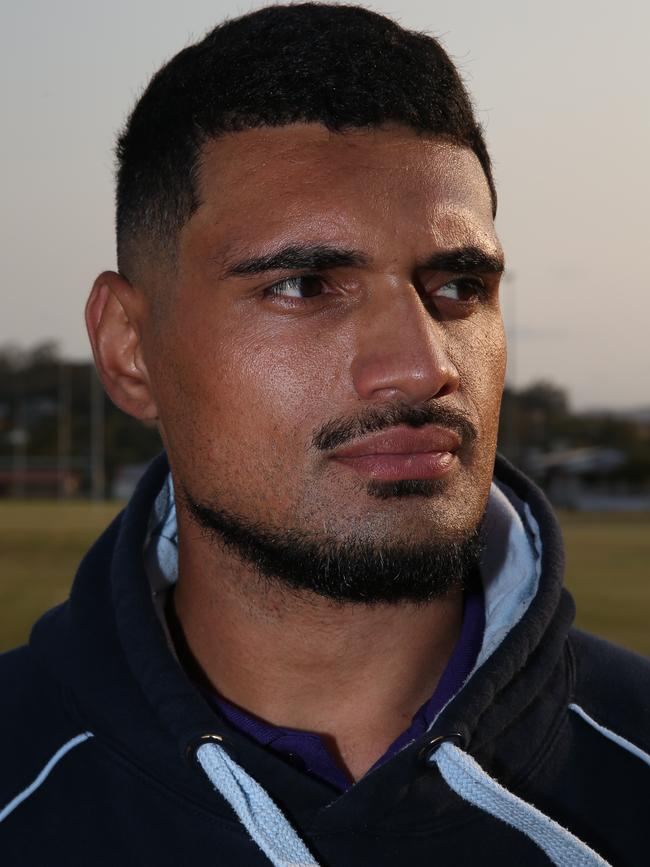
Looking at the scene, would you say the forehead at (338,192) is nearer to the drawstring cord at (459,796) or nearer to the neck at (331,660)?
the neck at (331,660)

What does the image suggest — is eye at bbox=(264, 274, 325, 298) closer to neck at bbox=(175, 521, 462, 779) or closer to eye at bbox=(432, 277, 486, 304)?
eye at bbox=(432, 277, 486, 304)

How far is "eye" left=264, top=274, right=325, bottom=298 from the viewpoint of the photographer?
205cm

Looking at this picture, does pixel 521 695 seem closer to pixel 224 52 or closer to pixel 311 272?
pixel 311 272

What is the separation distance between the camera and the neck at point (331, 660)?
213cm

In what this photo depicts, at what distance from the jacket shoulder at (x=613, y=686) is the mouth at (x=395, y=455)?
0.57 m

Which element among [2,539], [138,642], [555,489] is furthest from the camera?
[555,489]

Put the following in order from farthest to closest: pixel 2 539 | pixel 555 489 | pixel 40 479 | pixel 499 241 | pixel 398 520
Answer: pixel 40 479 < pixel 555 489 < pixel 2 539 < pixel 499 241 < pixel 398 520

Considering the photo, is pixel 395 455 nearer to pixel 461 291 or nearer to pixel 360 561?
pixel 360 561

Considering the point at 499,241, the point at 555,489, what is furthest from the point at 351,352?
the point at 555,489

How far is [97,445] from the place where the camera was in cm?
5512

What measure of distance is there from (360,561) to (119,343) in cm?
79

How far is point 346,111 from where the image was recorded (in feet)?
6.95

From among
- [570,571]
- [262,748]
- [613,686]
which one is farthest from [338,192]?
[570,571]

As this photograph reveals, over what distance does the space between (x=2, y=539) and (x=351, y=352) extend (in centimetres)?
1989
